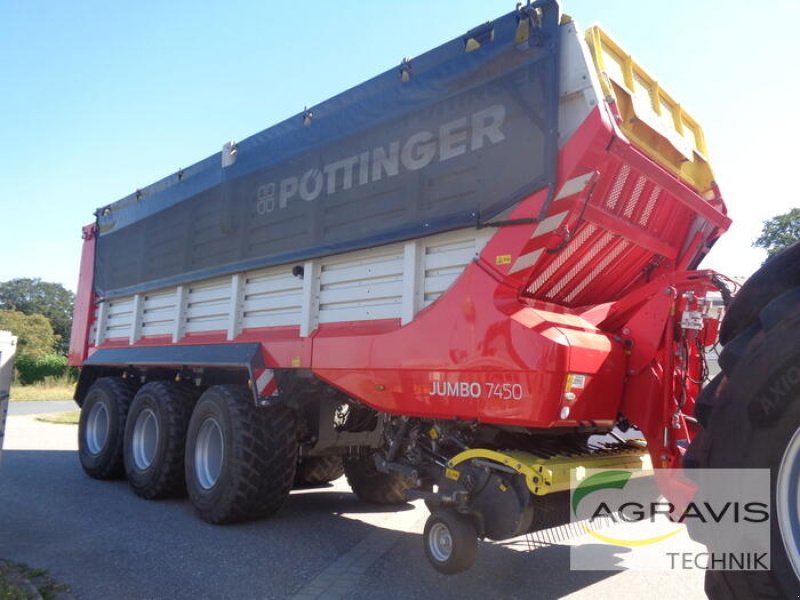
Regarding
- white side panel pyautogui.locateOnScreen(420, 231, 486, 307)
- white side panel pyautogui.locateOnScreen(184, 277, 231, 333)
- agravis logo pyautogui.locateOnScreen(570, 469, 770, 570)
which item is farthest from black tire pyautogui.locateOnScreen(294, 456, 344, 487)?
white side panel pyautogui.locateOnScreen(420, 231, 486, 307)

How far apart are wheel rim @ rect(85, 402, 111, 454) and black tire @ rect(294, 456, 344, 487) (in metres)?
2.69

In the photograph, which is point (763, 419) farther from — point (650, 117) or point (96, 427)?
point (96, 427)

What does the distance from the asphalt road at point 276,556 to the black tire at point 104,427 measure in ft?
2.75

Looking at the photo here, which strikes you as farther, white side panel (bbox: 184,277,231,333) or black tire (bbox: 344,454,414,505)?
black tire (bbox: 344,454,414,505)

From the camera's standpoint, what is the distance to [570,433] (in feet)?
13.1

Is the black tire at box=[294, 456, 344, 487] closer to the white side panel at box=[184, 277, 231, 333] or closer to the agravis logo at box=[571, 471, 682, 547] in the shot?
the white side panel at box=[184, 277, 231, 333]

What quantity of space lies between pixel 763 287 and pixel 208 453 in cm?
497

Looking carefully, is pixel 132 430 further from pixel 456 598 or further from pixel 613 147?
pixel 613 147

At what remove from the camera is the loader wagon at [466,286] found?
3.54 metres

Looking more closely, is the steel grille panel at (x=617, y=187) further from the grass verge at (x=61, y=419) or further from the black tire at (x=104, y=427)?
the grass verge at (x=61, y=419)

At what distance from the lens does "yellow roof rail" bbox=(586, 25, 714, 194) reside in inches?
148

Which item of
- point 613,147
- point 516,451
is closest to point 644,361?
point 516,451

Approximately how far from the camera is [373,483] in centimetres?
650

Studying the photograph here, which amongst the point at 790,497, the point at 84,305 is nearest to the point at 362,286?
the point at 790,497
